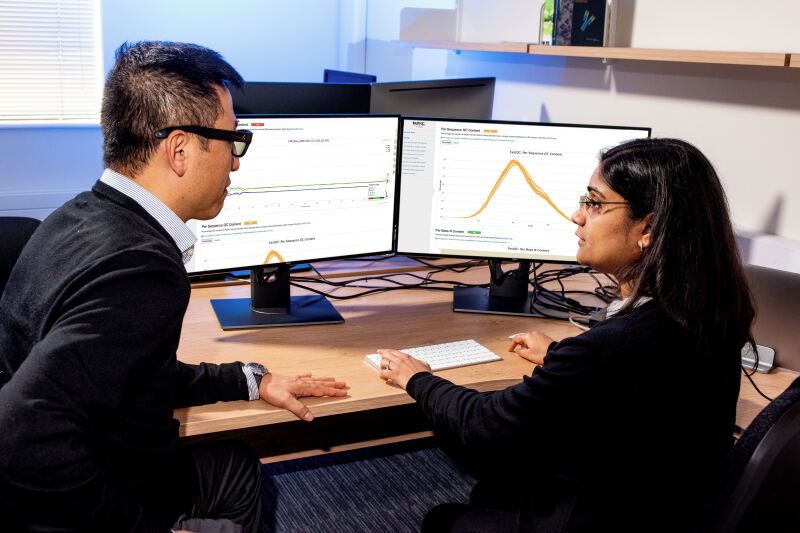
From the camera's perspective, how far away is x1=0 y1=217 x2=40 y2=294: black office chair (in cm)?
183

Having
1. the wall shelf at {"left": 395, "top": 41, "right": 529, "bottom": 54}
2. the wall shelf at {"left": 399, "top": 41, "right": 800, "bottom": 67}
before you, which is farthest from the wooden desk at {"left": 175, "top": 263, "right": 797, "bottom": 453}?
the wall shelf at {"left": 395, "top": 41, "right": 529, "bottom": 54}

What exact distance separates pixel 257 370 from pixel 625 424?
71cm

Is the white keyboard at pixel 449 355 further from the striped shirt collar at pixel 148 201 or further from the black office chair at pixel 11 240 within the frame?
the black office chair at pixel 11 240

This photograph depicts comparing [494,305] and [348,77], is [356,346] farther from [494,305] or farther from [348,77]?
[348,77]

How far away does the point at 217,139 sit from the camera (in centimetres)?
128

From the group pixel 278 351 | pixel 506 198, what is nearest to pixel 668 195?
pixel 506 198

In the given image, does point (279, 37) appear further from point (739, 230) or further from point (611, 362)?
point (611, 362)

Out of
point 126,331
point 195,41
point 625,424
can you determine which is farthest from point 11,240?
point 195,41

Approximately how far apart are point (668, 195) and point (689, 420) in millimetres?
376

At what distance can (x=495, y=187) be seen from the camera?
1.96 m

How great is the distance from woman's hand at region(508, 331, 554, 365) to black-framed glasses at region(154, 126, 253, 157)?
798 millimetres

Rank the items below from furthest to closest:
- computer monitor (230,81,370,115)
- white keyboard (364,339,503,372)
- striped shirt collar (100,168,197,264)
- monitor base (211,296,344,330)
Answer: computer monitor (230,81,370,115)
monitor base (211,296,344,330)
white keyboard (364,339,503,372)
striped shirt collar (100,168,197,264)

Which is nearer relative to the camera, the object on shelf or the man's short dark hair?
the man's short dark hair

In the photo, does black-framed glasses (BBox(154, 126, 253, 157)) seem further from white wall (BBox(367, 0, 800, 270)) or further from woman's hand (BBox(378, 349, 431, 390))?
white wall (BBox(367, 0, 800, 270))
